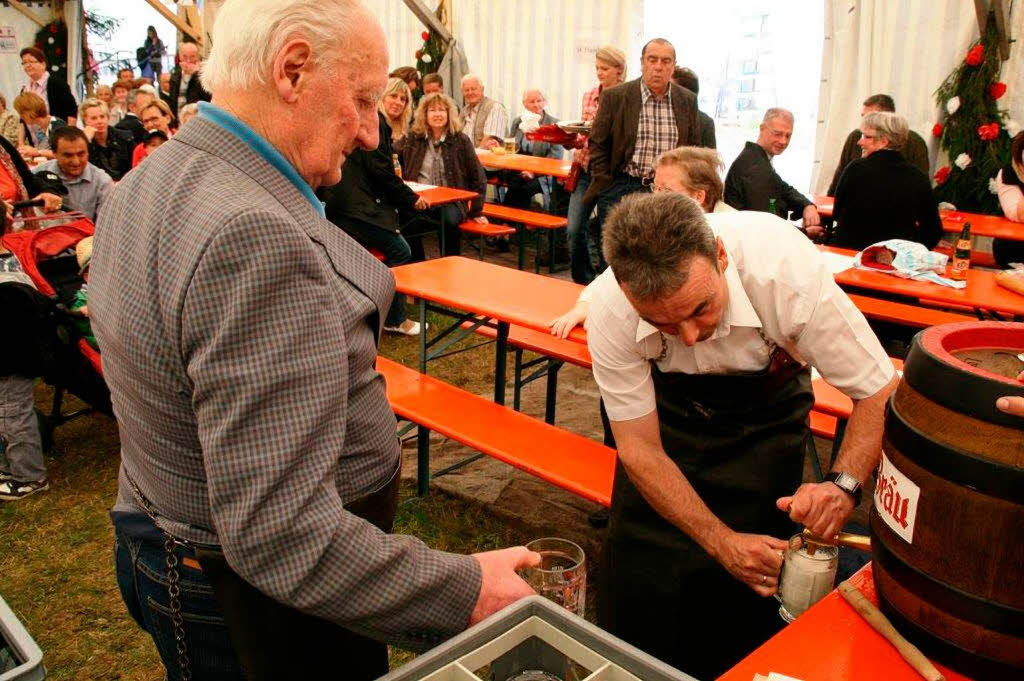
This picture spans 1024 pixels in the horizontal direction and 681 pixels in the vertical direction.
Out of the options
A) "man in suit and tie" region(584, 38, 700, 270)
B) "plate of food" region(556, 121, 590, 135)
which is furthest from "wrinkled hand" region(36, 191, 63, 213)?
"plate of food" region(556, 121, 590, 135)

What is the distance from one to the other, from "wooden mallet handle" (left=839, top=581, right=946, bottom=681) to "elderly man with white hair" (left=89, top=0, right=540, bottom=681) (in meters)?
0.50

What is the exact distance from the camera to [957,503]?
1035 mm

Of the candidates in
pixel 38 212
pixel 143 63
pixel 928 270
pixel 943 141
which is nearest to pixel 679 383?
pixel 928 270

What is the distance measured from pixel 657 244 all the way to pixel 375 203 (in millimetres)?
4608

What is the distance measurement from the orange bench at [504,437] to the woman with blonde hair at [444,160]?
12.9 ft

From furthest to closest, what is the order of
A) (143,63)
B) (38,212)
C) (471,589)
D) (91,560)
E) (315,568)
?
(143,63) < (38,212) < (91,560) < (471,589) < (315,568)

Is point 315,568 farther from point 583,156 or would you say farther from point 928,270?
point 583,156

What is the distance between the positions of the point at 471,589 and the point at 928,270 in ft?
13.9

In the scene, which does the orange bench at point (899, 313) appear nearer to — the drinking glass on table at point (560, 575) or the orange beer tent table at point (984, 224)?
the orange beer tent table at point (984, 224)

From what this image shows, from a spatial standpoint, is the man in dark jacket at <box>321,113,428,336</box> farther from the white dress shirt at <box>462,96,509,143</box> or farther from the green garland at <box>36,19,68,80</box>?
the green garland at <box>36,19,68,80</box>

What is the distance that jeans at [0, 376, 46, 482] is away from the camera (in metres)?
3.96

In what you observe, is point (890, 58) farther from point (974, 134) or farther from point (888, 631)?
point (888, 631)

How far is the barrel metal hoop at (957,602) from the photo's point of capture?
3.39 ft

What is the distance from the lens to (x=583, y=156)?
7309mm
